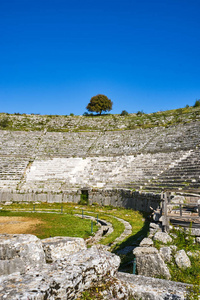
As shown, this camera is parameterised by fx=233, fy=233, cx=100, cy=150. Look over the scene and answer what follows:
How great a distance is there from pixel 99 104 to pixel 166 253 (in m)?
54.8

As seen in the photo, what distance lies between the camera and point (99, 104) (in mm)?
59250

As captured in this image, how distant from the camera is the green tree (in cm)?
5894

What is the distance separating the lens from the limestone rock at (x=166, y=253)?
6.33 meters

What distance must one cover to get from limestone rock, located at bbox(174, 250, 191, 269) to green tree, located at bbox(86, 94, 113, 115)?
54.2 meters

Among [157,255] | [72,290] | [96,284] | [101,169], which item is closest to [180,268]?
[157,255]

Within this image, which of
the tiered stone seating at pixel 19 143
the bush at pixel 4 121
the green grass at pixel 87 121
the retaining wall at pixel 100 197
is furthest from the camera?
the bush at pixel 4 121

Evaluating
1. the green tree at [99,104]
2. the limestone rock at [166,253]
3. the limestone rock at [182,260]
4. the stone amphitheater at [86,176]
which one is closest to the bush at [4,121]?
the stone amphitheater at [86,176]

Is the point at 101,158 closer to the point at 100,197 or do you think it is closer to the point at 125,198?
the point at 100,197

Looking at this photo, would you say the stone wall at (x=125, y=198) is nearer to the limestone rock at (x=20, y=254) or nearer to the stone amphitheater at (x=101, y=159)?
the stone amphitheater at (x=101, y=159)

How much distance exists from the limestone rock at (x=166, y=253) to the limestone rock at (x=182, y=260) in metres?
0.17

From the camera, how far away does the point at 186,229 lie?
7.86m

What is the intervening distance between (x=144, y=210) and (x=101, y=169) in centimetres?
1199

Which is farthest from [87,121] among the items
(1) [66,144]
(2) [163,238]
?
(2) [163,238]

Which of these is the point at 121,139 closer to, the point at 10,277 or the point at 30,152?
the point at 30,152
